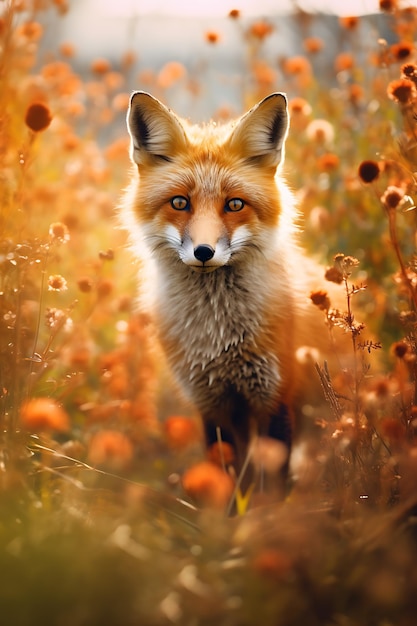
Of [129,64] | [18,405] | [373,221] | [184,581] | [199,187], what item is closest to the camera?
[184,581]

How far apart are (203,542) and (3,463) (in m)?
0.63

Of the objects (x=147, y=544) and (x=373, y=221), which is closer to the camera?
(x=147, y=544)

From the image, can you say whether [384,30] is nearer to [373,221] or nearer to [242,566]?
[373,221]

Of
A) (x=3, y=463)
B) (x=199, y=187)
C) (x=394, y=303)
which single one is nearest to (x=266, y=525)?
(x=3, y=463)

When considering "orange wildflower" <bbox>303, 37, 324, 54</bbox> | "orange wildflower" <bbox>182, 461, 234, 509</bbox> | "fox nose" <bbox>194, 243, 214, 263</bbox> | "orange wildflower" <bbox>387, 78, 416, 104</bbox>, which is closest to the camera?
"orange wildflower" <bbox>182, 461, 234, 509</bbox>

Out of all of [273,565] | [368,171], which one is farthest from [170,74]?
[273,565]

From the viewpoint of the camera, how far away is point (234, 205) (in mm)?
2729

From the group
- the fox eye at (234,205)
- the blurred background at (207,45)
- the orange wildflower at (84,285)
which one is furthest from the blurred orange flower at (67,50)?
the orange wildflower at (84,285)

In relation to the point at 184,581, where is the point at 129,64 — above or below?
above

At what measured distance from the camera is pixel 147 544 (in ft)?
4.59

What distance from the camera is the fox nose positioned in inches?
96.4

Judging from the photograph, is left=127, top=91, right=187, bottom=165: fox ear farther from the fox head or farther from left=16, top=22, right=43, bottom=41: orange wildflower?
left=16, top=22, right=43, bottom=41: orange wildflower

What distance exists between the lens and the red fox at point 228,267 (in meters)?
2.74

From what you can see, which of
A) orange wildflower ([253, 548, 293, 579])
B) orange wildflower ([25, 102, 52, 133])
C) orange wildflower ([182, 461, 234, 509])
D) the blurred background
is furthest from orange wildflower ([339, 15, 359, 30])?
orange wildflower ([253, 548, 293, 579])
